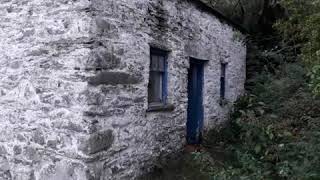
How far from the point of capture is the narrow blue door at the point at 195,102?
28.8 feet

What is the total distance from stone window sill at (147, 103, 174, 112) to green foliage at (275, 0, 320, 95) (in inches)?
100

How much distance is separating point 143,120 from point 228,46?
5.53 meters

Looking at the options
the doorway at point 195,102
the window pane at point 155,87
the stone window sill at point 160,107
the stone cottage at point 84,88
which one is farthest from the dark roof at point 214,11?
the stone window sill at point 160,107

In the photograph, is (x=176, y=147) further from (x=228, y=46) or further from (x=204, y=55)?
(x=228, y=46)

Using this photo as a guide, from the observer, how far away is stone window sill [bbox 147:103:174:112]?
20.8 ft

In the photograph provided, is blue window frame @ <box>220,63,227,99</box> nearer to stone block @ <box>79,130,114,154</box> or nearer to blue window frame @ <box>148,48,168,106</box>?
blue window frame @ <box>148,48,168,106</box>

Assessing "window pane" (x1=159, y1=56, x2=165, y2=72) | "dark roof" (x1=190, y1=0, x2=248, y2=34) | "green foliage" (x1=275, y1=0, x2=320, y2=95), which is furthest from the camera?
"dark roof" (x1=190, y1=0, x2=248, y2=34)

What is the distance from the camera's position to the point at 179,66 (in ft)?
24.6

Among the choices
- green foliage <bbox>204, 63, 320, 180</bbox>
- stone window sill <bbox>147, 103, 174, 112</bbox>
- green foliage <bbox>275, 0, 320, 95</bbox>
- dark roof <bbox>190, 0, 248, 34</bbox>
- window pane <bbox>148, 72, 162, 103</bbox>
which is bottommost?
green foliage <bbox>204, 63, 320, 180</bbox>

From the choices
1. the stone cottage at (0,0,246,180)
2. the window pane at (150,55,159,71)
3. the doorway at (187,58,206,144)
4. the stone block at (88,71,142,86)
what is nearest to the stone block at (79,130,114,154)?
the stone cottage at (0,0,246,180)

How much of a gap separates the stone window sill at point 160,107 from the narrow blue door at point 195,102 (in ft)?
5.92

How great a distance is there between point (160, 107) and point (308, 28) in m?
2.90

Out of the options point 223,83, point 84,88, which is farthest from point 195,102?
point 84,88

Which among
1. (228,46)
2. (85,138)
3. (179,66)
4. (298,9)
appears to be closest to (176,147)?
(179,66)
